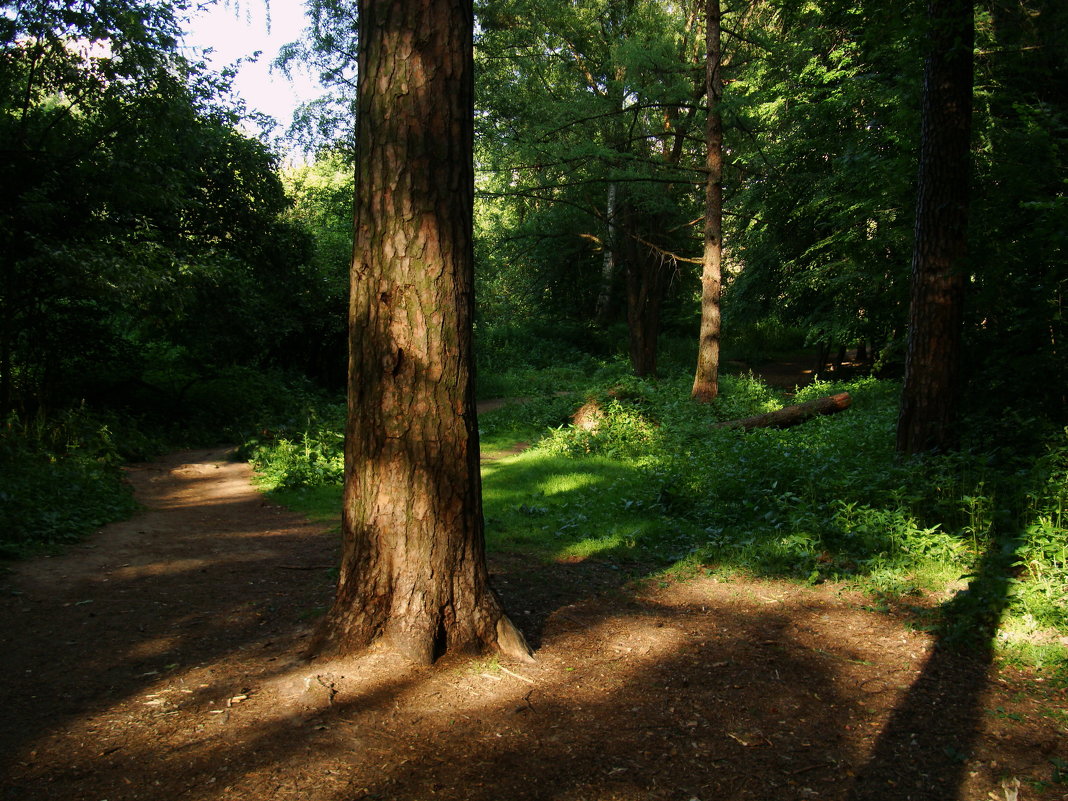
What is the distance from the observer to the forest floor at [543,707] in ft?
9.88

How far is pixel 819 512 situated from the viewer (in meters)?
6.66

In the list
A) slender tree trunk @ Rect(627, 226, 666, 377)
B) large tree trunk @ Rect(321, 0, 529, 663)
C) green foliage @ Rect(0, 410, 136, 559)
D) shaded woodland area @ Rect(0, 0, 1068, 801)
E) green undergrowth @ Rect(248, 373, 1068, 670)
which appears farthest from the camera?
slender tree trunk @ Rect(627, 226, 666, 377)

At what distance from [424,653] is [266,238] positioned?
1447 cm

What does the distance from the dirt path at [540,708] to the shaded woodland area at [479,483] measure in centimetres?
2

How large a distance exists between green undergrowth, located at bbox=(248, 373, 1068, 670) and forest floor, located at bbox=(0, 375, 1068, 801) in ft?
1.28

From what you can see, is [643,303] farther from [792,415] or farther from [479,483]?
[479,483]

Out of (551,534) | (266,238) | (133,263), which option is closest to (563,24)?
(266,238)

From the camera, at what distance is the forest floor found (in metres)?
3.01

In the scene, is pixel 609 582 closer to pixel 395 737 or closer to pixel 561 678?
pixel 561 678

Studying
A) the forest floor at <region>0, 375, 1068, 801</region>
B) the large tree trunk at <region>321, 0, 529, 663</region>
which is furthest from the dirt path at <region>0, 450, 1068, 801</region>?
the large tree trunk at <region>321, 0, 529, 663</region>

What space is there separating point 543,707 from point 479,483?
1151 mm

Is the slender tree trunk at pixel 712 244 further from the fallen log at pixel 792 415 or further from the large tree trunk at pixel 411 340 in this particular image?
the large tree trunk at pixel 411 340

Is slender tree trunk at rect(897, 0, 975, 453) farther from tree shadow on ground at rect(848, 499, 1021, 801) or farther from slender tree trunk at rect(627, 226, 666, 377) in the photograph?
slender tree trunk at rect(627, 226, 666, 377)

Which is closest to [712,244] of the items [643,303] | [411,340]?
[643,303]
